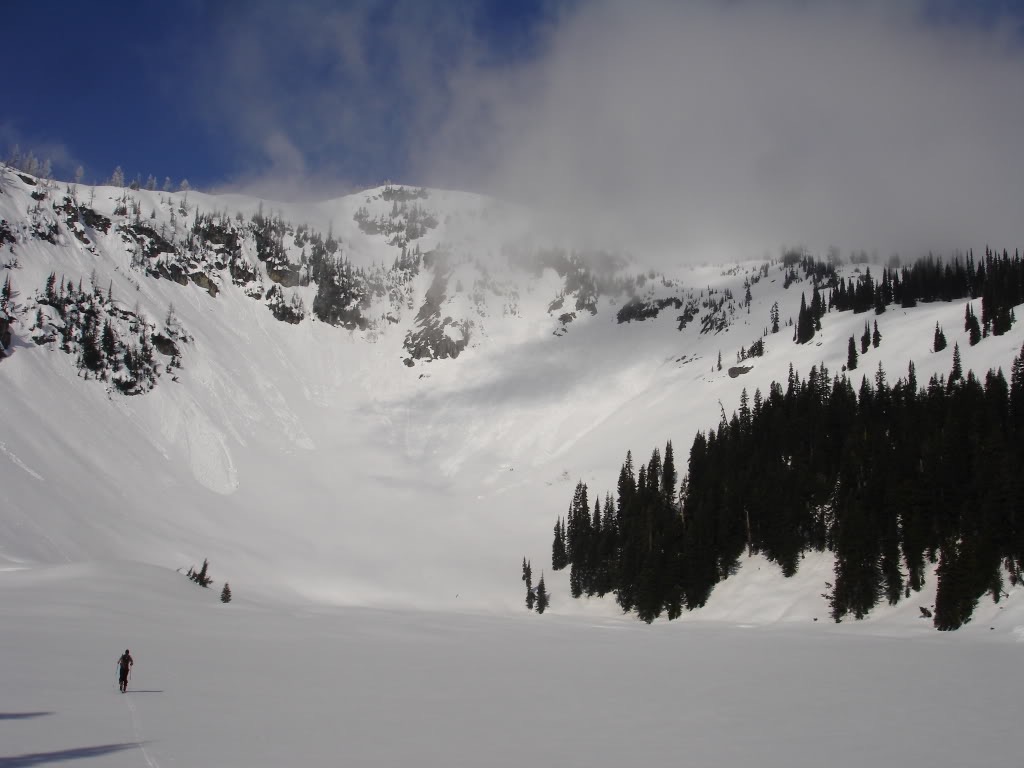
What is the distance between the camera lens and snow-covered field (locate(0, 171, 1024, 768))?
54.0 feet

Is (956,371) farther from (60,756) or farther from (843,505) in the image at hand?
(60,756)

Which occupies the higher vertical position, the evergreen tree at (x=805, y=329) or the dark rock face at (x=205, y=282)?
the dark rock face at (x=205, y=282)

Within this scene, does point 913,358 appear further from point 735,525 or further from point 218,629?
point 218,629

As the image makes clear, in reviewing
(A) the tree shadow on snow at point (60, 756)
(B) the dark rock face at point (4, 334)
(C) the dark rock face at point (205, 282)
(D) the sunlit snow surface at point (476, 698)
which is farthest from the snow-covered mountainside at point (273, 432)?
(A) the tree shadow on snow at point (60, 756)

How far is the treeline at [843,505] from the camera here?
53844 mm

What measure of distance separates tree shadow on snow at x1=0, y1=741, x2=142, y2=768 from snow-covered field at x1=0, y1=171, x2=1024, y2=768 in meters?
0.09

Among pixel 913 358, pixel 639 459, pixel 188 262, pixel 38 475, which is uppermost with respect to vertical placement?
pixel 188 262

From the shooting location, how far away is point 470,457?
17112cm

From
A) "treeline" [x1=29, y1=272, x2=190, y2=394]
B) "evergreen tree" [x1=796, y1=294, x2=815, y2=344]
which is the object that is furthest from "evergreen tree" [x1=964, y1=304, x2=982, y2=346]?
"treeline" [x1=29, y1=272, x2=190, y2=394]

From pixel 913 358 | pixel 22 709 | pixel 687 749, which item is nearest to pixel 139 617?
pixel 22 709

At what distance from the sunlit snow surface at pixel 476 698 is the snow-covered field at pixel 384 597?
0.57 ft

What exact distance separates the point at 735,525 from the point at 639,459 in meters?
56.1

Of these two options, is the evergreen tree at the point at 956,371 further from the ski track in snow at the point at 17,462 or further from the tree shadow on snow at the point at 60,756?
the ski track in snow at the point at 17,462

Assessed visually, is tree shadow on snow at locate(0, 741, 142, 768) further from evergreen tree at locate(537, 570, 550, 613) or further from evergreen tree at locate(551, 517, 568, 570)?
evergreen tree at locate(551, 517, 568, 570)
